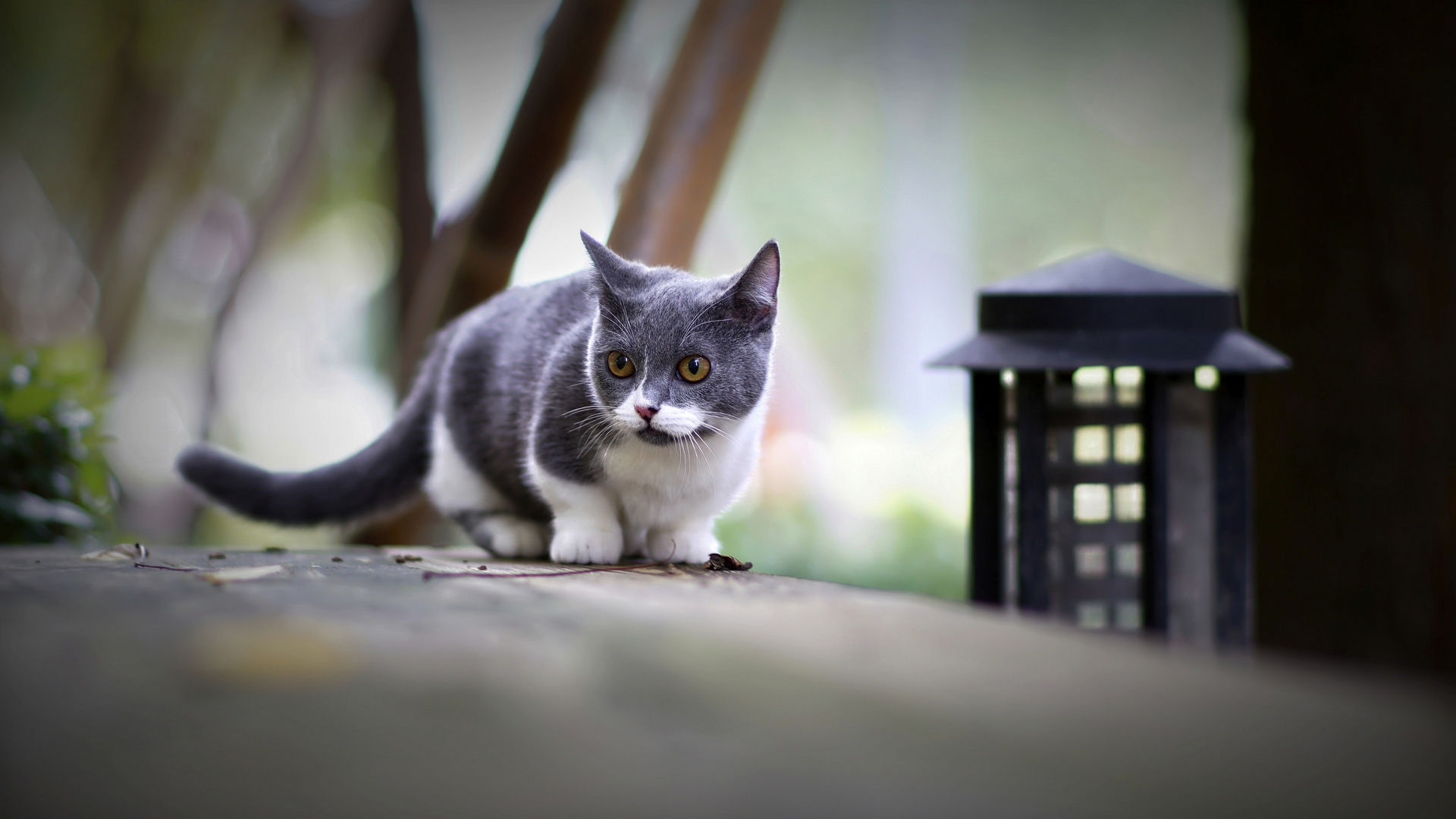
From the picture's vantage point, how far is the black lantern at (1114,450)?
4.31 ft

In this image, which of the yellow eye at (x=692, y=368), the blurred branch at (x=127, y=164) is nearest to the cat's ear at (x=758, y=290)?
the yellow eye at (x=692, y=368)

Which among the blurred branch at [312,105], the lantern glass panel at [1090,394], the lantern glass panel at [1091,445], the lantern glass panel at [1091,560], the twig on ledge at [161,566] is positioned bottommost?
the twig on ledge at [161,566]

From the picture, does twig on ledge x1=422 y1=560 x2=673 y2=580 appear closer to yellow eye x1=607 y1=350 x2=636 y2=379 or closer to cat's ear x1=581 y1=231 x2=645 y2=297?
yellow eye x1=607 y1=350 x2=636 y2=379

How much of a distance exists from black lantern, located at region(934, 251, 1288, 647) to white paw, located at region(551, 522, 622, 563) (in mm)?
630

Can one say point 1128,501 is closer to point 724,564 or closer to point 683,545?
point 724,564

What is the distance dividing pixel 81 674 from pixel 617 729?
18.7 inches

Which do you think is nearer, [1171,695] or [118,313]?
[1171,695]

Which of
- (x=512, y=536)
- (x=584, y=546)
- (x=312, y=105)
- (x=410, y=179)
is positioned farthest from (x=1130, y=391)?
(x=312, y=105)

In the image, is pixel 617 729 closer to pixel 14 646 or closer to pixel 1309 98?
pixel 14 646

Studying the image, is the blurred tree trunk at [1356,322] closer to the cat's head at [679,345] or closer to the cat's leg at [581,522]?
the cat's head at [679,345]

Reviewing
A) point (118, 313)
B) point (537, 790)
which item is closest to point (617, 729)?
point (537, 790)

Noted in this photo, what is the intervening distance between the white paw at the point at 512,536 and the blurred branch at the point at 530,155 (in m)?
1.18

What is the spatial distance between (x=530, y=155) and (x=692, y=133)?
619mm

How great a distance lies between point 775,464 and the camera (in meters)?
5.23
